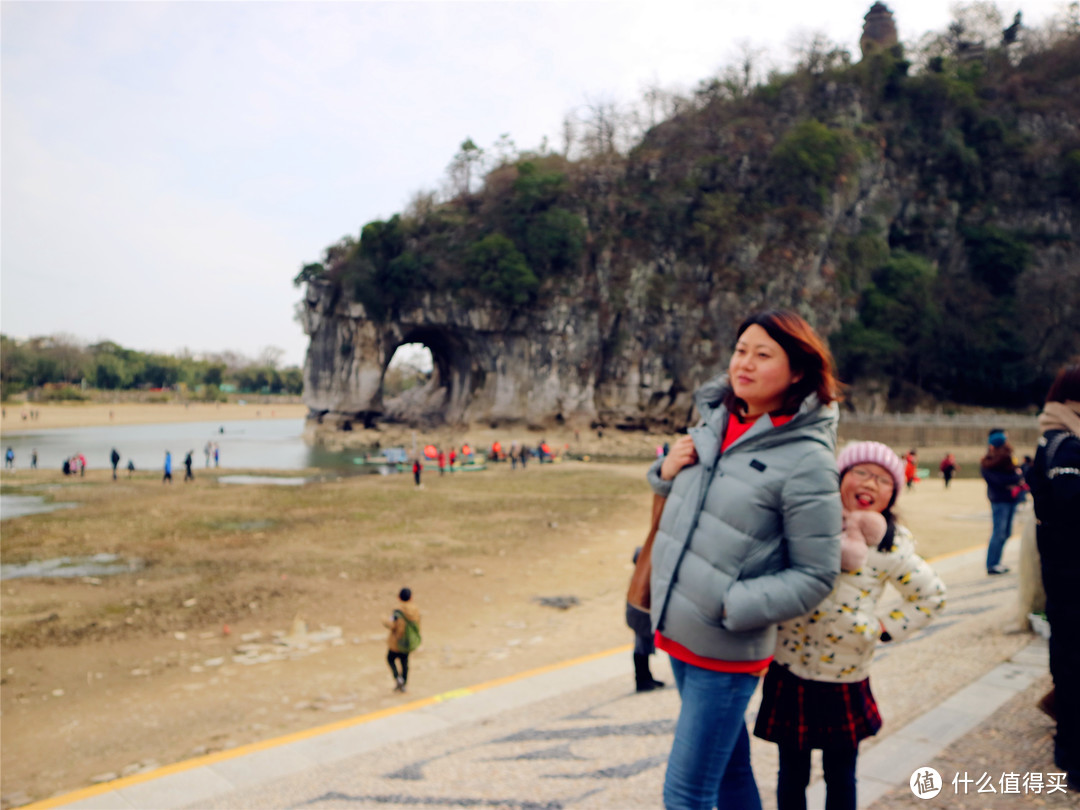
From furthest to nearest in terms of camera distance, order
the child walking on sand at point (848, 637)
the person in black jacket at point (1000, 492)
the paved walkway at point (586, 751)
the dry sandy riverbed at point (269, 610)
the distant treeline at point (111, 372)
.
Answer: the distant treeline at point (111, 372) → the person in black jacket at point (1000, 492) → the dry sandy riverbed at point (269, 610) → the paved walkway at point (586, 751) → the child walking on sand at point (848, 637)

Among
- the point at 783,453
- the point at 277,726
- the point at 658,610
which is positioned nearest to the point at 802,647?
the point at 658,610

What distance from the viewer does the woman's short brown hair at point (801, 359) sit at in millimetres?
2154

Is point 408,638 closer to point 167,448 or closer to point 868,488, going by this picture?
point 868,488

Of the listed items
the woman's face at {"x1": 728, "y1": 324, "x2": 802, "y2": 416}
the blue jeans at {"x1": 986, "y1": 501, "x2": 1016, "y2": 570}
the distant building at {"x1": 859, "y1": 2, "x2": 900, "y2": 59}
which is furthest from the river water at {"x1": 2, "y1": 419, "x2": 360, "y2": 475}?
the distant building at {"x1": 859, "y1": 2, "x2": 900, "y2": 59}

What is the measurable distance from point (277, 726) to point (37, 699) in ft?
9.02

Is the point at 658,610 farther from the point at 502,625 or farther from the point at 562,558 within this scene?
the point at 562,558

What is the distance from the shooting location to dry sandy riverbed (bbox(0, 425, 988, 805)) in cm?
619

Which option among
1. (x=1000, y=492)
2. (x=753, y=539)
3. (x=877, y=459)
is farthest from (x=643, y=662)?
(x=1000, y=492)

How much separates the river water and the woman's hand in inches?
1206

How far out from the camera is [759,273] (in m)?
46.6

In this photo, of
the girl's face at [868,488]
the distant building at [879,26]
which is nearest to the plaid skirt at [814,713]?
the girl's face at [868,488]

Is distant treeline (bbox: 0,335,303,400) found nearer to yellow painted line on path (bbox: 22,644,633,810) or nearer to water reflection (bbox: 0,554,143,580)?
water reflection (bbox: 0,554,143,580)

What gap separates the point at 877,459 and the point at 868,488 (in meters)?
0.10

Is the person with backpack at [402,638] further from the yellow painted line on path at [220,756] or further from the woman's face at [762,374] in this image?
the woman's face at [762,374]
